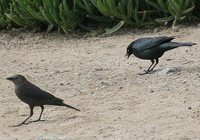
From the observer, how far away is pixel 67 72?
10.9 metres

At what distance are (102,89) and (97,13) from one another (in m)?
4.89

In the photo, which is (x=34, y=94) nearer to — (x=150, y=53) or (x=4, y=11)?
(x=150, y=53)

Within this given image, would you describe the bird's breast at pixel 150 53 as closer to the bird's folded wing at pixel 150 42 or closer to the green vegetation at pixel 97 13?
the bird's folded wing at pixel 150 42

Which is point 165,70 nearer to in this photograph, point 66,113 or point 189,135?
point 66,113

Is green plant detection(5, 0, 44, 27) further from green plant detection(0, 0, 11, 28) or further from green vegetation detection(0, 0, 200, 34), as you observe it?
green plant detection(0, 0, 11, 28)

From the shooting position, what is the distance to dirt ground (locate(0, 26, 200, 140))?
24.7 feet

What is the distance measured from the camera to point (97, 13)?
14.2 m

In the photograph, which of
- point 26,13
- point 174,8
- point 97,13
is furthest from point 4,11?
point 174,8

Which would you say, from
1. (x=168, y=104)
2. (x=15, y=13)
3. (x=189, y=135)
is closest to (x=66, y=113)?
(x=168, y=104)

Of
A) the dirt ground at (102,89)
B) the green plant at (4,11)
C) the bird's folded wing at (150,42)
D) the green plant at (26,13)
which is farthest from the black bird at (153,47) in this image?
the green plant at (4,11)

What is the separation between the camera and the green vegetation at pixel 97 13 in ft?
43.2

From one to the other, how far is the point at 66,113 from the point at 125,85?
1417 millimetres

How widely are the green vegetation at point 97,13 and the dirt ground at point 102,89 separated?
0.27 m

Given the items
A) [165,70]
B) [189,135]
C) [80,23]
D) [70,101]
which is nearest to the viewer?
[189,135]
